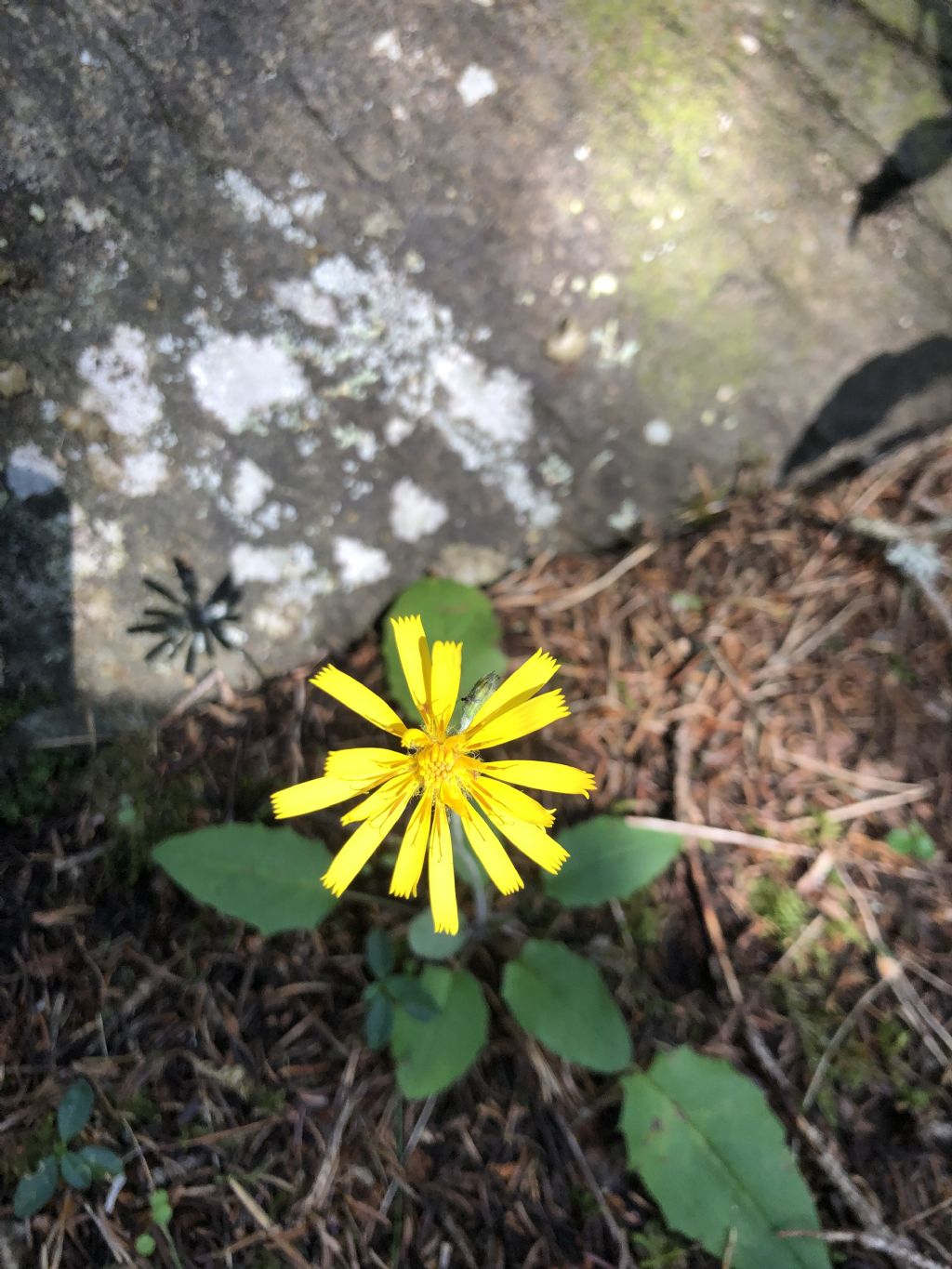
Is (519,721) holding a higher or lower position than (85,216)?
lower

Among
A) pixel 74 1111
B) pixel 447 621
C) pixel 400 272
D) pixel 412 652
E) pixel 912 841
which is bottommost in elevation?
pixel 74 1111

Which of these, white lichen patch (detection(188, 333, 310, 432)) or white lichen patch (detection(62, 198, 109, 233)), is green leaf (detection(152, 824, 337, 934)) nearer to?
white lichen patch (detection(188, 333, 310, 432))

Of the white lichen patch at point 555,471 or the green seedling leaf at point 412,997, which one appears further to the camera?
the white lichen patch at point 555,471

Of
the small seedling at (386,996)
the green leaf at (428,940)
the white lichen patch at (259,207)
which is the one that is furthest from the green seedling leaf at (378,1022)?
the white lichen patch at (259,207)

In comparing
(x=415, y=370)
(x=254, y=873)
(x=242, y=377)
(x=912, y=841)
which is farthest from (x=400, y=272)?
(x=912, y=841)

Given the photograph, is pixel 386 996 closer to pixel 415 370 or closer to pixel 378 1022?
pixel 378 1022

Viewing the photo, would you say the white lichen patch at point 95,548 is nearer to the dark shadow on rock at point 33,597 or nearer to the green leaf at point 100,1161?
the dark shadow on rock at point 33,597

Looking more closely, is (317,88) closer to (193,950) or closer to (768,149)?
(768,149)
